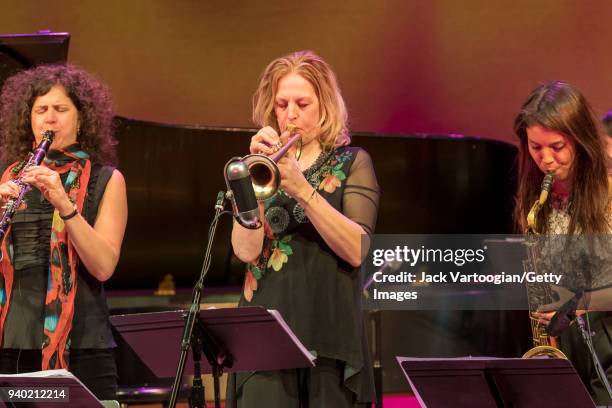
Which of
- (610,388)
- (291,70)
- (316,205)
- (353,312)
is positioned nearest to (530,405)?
(610,388)

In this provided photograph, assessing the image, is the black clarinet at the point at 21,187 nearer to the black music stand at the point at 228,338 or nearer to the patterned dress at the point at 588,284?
the black music stand at the point at 228,338

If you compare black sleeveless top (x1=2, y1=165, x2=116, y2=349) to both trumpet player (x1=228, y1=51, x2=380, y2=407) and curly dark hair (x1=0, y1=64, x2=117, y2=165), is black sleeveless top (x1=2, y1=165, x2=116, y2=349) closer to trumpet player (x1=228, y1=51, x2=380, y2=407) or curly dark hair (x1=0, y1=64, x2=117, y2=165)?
curly dark hair (x1=0, y1=64, x2=117, y2=165)

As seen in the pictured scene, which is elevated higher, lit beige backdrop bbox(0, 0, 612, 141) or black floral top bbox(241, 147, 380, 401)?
lit beige backdrop bbox(0, 0, 612, 141)

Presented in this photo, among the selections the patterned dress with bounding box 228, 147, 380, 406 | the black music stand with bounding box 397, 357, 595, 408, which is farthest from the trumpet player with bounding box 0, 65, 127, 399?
the black music stand with bounding box 397, 357, 595, 408

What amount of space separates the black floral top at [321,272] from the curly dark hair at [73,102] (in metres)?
0.82

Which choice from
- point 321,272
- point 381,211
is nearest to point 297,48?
point 381,211

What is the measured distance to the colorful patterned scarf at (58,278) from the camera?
257 centimetres

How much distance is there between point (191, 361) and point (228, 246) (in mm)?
3777

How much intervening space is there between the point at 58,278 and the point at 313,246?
0.83 metres

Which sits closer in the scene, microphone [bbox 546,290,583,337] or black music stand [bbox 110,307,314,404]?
black music stand [bbox 110,307,314,404]

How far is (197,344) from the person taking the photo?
217 centimetres

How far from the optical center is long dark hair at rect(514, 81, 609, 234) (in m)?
2.53

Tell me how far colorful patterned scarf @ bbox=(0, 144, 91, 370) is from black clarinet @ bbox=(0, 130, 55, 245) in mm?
93

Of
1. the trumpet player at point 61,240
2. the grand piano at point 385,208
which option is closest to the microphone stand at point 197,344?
the trumpet player at point 61,240
